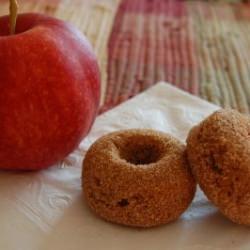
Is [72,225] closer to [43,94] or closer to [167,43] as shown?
[43,94]

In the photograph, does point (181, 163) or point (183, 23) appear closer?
point (181, 163)

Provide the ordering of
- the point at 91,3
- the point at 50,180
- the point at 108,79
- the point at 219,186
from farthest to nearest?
the point at 91,3, the point at 108,79, the point at 50,180, the point at 219,186

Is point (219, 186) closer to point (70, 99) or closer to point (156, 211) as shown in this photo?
point (156, 211)

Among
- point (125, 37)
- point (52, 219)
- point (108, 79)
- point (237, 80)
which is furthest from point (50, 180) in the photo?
point (125, 37)

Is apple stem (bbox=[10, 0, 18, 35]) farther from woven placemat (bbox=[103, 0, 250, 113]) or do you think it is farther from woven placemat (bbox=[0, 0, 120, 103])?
woven placemat (bbox=[0, 0, 120, 103])

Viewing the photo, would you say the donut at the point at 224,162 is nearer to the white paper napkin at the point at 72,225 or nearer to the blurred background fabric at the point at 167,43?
the white paper napkin at the point at 72,225
